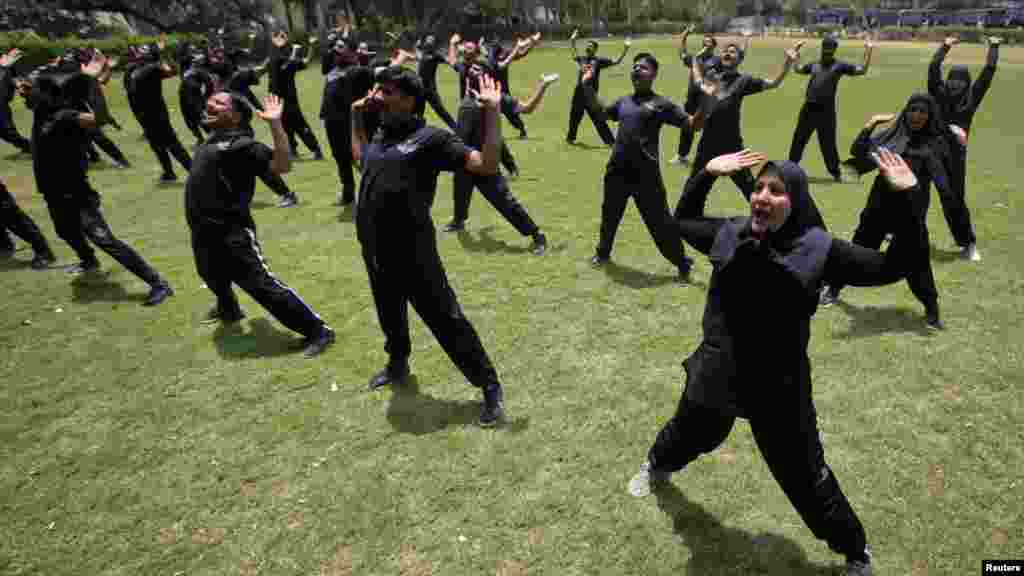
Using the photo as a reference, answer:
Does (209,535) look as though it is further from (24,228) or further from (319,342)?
(24,228)

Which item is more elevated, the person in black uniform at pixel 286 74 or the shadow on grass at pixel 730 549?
the person in black uniform at pixel 286 74

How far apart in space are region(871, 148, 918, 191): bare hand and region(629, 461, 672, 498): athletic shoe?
86.7 inches

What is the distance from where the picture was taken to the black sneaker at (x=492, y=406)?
190 inches

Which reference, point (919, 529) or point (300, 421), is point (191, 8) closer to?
point (300, 421)

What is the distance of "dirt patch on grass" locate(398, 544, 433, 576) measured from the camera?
3.64 metres

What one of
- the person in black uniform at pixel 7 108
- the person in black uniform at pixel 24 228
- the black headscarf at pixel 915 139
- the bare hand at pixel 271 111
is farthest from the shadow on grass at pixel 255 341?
the person in black uniform at pixel 7 108

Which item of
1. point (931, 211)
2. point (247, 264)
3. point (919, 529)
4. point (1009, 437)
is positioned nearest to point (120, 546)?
point (247, 264)

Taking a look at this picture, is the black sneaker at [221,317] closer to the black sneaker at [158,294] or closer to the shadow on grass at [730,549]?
the black sneaker at [158,294]

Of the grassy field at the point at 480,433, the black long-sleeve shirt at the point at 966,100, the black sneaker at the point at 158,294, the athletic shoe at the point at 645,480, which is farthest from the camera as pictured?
the black long-sleeve shirt at the point at 966,100

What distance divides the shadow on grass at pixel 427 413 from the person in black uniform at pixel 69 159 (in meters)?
3.88

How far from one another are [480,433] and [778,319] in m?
2.55

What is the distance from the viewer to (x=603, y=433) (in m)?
4.80

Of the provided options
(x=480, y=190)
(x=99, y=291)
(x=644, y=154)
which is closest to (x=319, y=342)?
(x=480, y=190)

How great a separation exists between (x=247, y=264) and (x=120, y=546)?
268cm
